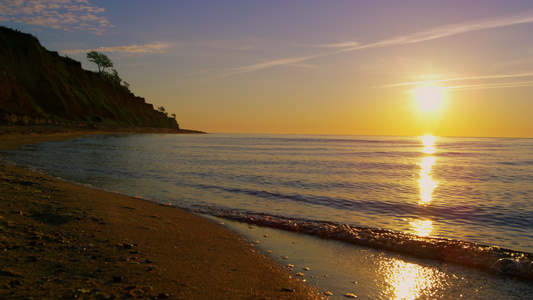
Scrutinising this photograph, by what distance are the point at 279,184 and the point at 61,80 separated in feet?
221

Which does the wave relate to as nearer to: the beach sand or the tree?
the beach sand

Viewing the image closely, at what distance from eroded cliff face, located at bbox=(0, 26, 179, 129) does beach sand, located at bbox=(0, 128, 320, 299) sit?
49047 mm

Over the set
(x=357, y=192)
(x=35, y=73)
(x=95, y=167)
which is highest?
(x=35, y=73)

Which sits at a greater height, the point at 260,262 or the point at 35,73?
the point at 35,73

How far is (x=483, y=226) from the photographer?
9.83 metres

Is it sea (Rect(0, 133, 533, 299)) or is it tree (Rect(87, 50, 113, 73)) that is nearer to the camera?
sea (Rect(0, 133, 533, 299))

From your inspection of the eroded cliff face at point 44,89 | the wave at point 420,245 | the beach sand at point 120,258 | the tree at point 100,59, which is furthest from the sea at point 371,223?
the tree at point 100,59

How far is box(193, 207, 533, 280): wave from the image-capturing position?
245 inches

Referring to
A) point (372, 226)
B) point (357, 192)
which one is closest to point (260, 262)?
point (372, 226)

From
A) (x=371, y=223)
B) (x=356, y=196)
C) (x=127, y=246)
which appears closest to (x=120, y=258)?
(x=127, y=246)

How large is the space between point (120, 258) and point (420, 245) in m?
6.08

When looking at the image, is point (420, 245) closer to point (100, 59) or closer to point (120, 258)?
point (120, 258)

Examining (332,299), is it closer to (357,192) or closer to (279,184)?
(357,192)

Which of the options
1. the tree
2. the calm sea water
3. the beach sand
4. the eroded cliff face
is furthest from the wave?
the tree
